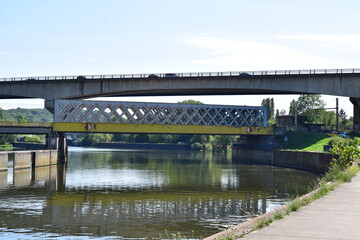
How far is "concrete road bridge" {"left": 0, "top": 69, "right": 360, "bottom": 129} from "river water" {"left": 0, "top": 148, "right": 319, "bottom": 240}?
33169 millimetres

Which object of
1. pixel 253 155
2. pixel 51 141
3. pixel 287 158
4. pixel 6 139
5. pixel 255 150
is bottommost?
pixel 253 155

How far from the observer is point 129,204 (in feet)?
129

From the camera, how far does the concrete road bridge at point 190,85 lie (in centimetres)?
9075

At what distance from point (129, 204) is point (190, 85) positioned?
2329 inches

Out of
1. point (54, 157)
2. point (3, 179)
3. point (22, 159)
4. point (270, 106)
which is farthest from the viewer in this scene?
point (270, 106)

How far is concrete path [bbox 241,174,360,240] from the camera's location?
55.1ft

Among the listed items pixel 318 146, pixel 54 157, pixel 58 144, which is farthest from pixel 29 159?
pixel 318 146

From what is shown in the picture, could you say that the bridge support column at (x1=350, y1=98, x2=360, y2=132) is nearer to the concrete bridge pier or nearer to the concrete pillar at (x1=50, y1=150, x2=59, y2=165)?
the concrete bridge pier

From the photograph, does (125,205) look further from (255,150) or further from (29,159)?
(255,150)

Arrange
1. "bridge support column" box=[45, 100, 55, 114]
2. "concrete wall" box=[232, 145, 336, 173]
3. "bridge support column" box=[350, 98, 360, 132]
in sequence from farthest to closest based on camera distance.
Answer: "bridge support column" box=[45, 100, 55, 114] → "bridge support column" box=[350, 98, 360, 132] → "concrete wall" box=[232, 145, 336, 173]

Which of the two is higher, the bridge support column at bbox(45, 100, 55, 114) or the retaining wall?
the bridge support column at bbox(45, 100, 55, 114)

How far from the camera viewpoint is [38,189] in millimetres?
50375

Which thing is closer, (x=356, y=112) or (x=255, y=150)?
(x=356, y=112)

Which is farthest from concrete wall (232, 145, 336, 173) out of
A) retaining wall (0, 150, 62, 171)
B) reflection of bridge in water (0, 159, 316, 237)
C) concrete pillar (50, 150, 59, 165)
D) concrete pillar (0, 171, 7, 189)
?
retaining wall (0, 150, 62, 171)
